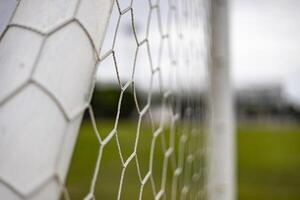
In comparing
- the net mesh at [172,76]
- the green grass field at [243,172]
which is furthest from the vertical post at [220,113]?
the green grass field at [243,172]

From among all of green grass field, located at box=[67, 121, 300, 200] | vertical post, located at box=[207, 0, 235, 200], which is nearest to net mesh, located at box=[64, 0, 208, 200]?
vertical post, located at box=[207, 0, 235, 200]

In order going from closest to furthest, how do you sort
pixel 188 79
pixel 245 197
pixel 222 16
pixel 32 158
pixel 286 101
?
pixel 32 158
pixel 188 79
pixel 222 16
pixel 245 197
pixel 286 101

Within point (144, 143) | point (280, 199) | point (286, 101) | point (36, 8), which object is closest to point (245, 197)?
point (280, 199)

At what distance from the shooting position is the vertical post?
1.17 meters

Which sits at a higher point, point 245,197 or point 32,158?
point 32,158

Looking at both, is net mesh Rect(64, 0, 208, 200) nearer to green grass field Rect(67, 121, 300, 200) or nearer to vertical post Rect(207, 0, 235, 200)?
vertical post Rect(207, 0, 235, 200)

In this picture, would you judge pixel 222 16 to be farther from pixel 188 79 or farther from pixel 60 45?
pixel 60 45

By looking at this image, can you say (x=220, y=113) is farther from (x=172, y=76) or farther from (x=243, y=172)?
(x=243, y=172)

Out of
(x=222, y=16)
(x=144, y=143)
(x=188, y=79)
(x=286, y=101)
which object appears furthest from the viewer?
(x=286, y=101)

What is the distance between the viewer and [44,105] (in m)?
0.28

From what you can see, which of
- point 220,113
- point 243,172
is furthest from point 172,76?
point 243,172

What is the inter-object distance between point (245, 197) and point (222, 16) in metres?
3.29

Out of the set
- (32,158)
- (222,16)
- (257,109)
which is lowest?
(257,109)

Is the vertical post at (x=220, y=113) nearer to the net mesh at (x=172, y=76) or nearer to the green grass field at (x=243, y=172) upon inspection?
the net mesh at (x=172, y=76)
